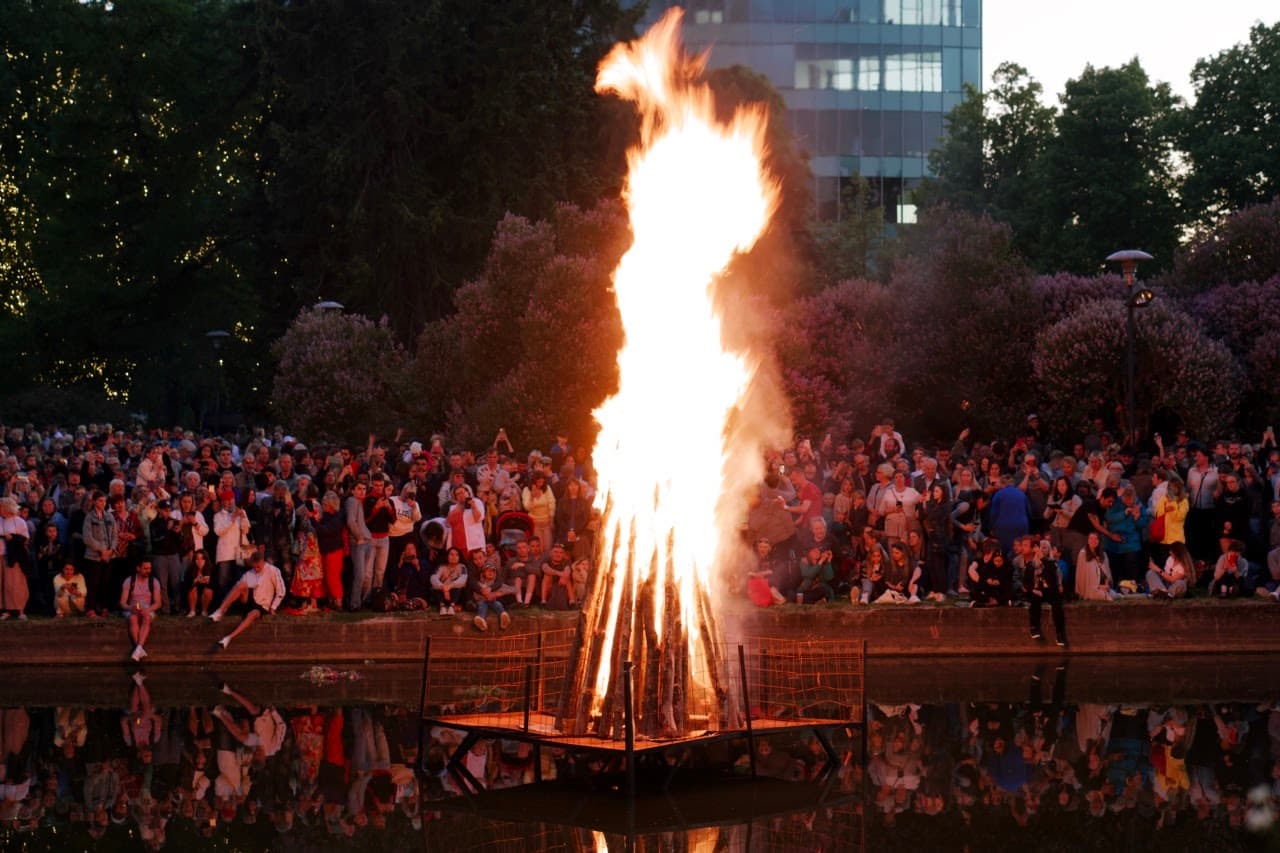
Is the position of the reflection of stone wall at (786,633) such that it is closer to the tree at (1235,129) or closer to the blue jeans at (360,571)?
the blue jeans at (360,571)

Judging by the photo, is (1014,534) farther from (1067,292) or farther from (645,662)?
(1067,292)

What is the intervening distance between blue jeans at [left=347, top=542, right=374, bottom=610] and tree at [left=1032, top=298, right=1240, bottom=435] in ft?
57.0

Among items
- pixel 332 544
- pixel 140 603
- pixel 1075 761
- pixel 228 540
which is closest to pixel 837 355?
pixel 332 544

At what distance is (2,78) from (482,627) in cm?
4035

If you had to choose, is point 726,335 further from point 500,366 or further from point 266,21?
point 266,21

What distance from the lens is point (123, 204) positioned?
54.3m

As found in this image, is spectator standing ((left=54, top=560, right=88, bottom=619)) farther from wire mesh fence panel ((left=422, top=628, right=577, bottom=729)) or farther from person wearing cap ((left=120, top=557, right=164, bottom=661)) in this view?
wire mesh fence panel ((left=422, top=628, right=577, bottom=729))

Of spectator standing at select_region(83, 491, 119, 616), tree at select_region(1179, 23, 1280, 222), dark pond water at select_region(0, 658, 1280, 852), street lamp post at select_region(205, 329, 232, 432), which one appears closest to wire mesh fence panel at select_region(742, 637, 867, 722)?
dark pond water at select_region(0, 658, 1280, 852)

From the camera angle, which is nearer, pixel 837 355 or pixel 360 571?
pixel 360 571

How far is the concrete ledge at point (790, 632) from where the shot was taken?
70.7ft

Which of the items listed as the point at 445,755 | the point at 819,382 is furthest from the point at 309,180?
the point at 445,755

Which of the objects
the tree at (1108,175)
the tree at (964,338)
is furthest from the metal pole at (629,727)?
the tree at (1108,175)

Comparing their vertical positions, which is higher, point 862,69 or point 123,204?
point 862,69

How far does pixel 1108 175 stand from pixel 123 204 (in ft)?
110
